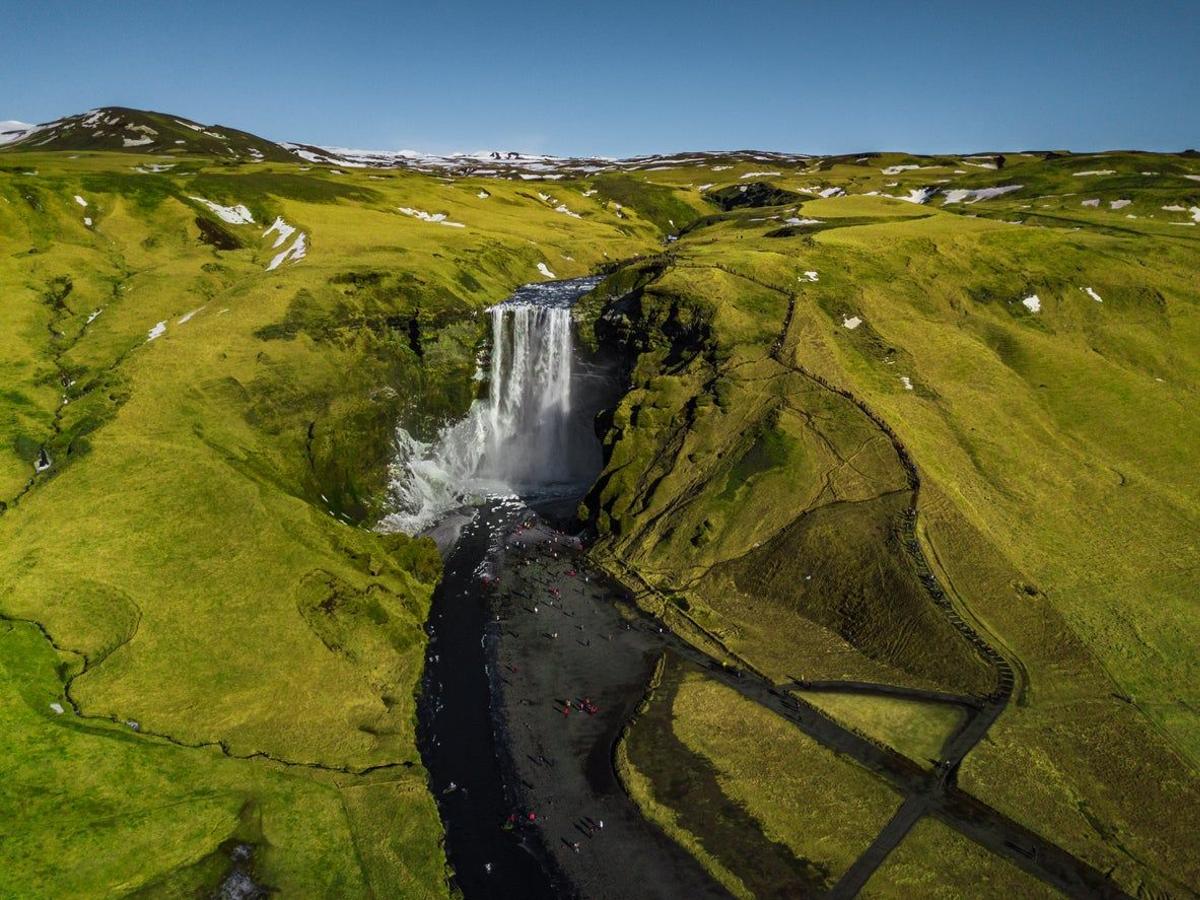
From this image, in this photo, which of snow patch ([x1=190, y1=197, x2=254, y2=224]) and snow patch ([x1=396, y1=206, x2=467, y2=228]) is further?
snow patch ([x1=396, y1=206, x2=467, y2=228])

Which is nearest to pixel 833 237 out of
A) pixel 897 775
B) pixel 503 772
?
pixel 897 775

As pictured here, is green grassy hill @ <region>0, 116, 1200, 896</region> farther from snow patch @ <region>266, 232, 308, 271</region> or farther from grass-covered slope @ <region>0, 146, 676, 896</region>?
snow patch @ <region>266, 232, 308, 271</region>

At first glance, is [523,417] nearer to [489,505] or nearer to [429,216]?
[489,505]

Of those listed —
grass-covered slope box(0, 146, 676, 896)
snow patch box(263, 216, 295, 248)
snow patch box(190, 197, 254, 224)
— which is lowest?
grass-covered slope box(0, 146, 676, 896)

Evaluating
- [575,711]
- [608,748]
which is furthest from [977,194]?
[608,748]

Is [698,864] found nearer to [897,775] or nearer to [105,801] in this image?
[897,775]

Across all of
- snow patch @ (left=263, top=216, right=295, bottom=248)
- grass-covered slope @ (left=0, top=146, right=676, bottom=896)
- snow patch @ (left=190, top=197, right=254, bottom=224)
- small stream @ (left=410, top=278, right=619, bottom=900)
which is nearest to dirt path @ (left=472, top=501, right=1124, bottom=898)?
small stream @ (left=410, top=278, right=619, bottom=900)
